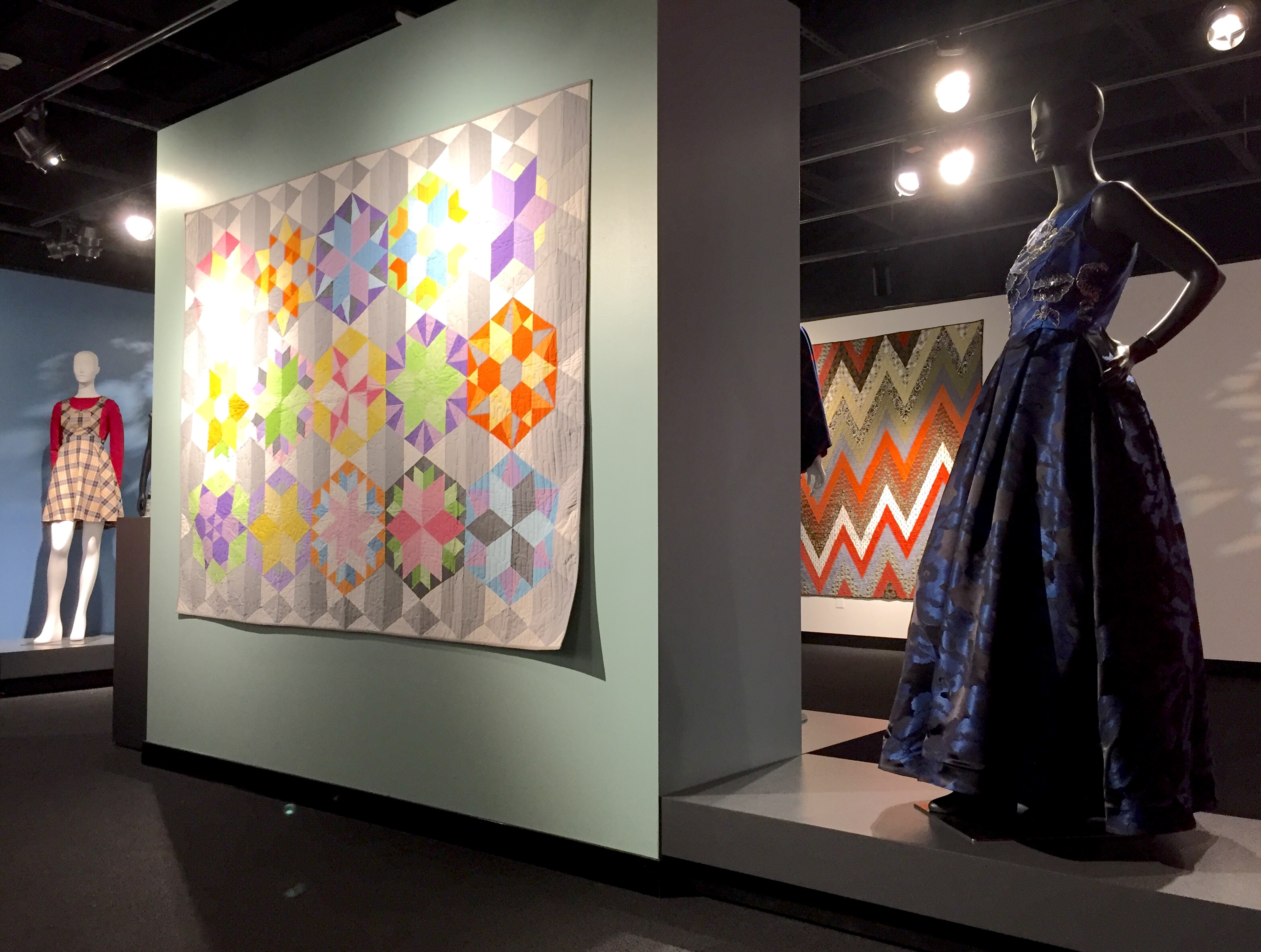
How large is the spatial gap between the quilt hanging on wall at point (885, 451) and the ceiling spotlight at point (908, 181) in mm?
1720

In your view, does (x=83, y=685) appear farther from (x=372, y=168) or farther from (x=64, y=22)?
(x=372, y=168)

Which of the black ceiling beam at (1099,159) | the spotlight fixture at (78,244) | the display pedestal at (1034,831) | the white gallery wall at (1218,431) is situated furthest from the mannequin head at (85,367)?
the white gallery wall at (1218,431)

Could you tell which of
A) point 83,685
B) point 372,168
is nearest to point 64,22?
point 372,168

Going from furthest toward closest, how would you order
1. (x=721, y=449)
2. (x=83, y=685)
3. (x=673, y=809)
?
(x=83, y=685) < (x=721, y=449) < (x=673, y=809)

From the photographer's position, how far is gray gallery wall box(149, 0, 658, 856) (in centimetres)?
263

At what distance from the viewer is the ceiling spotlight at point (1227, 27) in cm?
412

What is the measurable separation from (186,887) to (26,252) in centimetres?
652

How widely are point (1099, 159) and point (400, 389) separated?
4.68m

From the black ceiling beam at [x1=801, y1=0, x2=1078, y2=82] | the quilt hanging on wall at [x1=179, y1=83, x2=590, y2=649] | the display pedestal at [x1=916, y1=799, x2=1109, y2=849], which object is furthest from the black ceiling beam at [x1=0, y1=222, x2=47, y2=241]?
the display pedestal at [x1=916, y1=799, x2=1109, y2=849]

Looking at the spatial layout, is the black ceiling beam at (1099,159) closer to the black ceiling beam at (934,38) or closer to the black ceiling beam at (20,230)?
the black ceiling beam at (934,38)

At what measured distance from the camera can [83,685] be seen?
6.26 m

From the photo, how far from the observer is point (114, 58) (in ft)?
14.0

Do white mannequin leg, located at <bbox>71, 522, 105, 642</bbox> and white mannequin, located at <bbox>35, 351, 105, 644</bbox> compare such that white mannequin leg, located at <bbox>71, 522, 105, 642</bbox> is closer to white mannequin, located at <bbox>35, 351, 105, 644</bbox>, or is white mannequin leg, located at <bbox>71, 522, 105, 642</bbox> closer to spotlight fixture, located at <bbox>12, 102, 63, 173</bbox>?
white mannequin, located at <bbox>35, 351, 105, 644</bbox>

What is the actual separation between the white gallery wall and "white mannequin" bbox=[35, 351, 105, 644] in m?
6.65
